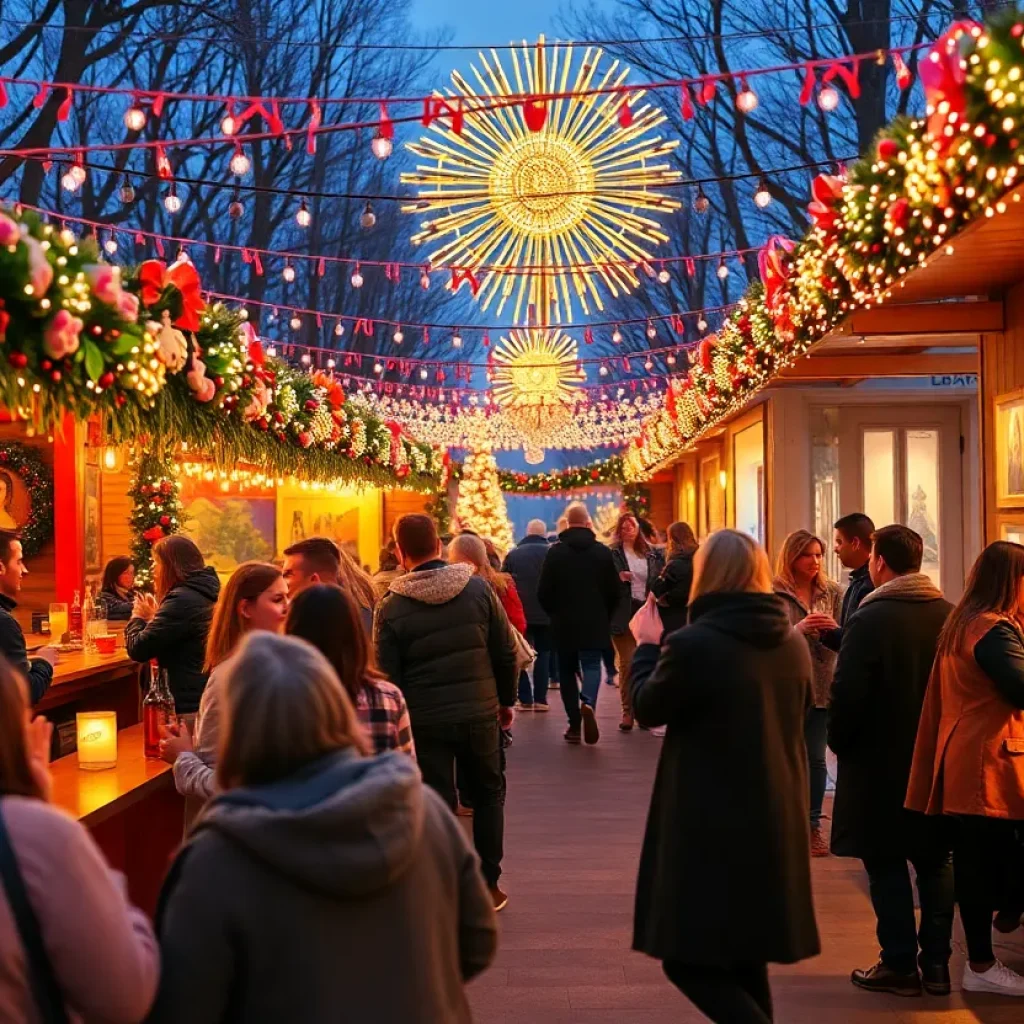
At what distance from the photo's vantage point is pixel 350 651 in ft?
13.3

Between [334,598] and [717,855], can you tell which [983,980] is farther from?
[334,598]

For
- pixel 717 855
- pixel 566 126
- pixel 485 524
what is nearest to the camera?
pixel 717 855

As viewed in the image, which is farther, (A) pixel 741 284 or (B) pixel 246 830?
(A) pixel 741 284

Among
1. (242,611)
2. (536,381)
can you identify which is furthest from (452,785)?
(536,381)

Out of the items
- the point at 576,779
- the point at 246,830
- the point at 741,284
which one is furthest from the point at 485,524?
the point at 246,830

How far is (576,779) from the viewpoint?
11.0m

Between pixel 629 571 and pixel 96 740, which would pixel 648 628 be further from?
pixel 629 571

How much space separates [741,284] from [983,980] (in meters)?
37.0

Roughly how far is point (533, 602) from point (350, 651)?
11.8 m

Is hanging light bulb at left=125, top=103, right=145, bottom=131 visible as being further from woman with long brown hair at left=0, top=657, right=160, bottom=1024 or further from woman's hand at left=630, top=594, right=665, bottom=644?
woman with long brown hair at left=0, top=657, right=160, bottom=1024

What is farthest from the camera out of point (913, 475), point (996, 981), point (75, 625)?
point (913, 475)

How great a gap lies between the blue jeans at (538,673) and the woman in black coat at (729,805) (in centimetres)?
1103

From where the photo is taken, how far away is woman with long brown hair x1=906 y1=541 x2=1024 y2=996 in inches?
219

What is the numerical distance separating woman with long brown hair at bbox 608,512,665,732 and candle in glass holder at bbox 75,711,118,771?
8959 mm
